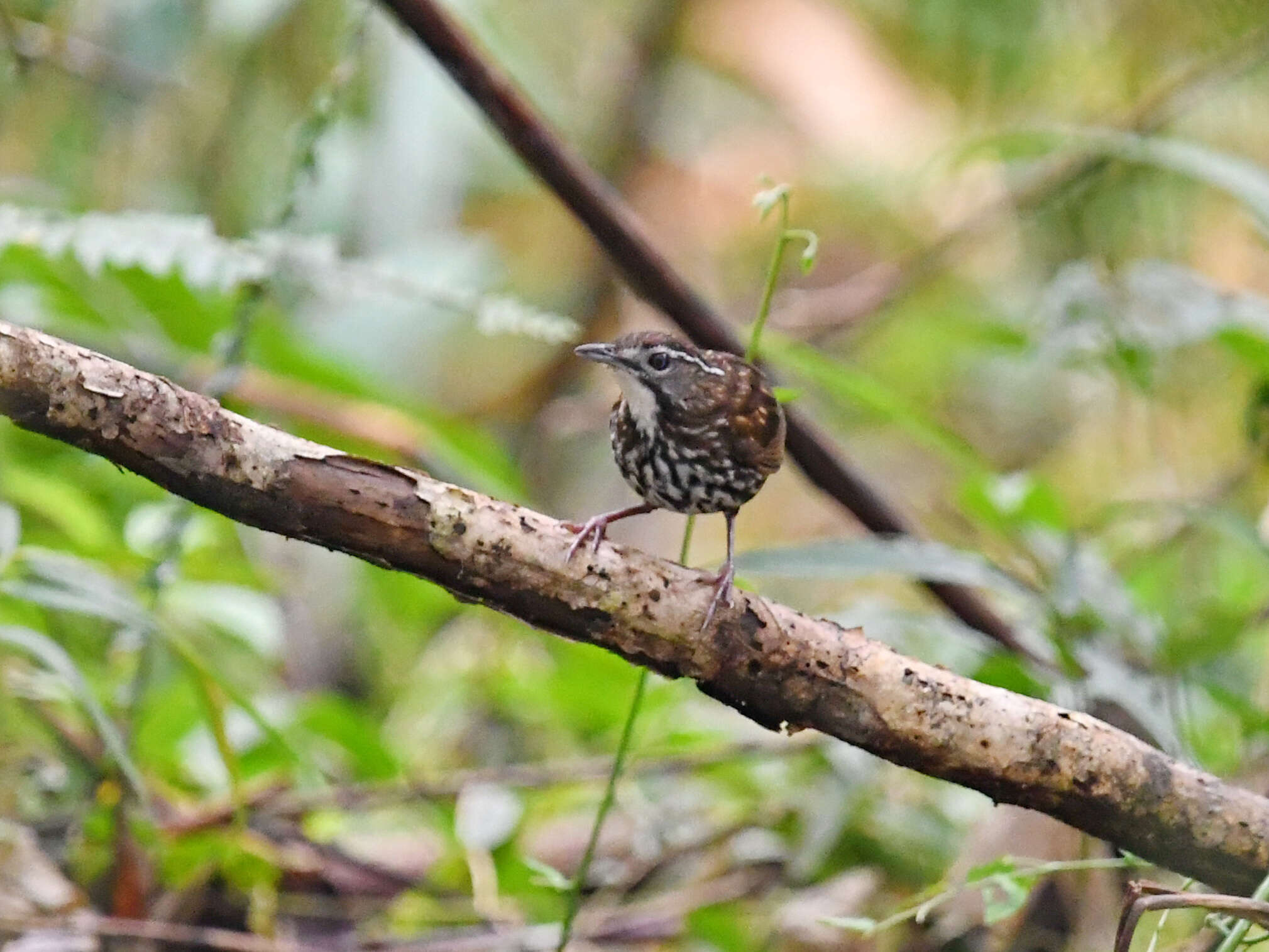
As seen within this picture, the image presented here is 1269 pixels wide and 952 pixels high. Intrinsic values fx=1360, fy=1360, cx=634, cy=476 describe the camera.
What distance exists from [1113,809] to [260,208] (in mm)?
4477

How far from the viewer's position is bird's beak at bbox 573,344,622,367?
2631 millimetres

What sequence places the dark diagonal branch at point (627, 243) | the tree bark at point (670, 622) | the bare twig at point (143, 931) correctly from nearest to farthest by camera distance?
the tree bark at point (670, 622)
the bare twig at point (143, 931)
the dark diagonal branch at point (627, 243)

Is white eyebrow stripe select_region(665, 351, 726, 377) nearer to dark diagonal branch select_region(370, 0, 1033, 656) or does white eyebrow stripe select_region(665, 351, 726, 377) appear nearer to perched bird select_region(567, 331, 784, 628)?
perched bird select_region(567, 331, 784, 628)

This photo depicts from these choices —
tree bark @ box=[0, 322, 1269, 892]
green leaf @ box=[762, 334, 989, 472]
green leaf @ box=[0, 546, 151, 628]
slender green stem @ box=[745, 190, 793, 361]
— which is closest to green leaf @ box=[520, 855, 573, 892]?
tree bark @ box=[0, 322, 1269, 892]

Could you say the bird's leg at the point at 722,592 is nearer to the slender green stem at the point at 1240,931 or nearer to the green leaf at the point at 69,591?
the slender green stem at the point at 1240,931

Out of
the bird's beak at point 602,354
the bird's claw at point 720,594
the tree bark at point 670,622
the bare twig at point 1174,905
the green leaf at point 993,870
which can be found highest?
the bird's beak at point 602,354

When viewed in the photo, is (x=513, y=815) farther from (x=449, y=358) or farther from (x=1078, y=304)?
(x=449, y=358)

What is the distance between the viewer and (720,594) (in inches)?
74.2

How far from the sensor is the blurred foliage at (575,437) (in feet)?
→ 9.30

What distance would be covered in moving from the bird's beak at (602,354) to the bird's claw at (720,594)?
0.81 metres

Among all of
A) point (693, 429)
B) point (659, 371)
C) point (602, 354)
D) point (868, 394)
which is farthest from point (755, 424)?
point (868, 394)

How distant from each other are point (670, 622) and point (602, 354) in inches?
35.7

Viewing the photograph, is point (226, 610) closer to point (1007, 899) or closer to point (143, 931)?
point (143, 931)

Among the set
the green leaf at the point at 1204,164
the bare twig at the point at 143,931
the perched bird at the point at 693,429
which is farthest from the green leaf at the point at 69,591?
the green leaf at the point at 1204,164
